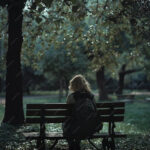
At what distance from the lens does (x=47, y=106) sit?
611 cm

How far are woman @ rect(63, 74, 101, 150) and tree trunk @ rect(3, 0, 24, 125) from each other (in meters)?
3.35

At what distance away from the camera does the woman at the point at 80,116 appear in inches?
236

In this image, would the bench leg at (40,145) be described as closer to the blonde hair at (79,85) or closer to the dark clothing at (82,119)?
the dark clothing at (82,119)

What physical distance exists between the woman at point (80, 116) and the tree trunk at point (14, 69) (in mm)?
3352

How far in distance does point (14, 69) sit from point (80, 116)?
12.9ft

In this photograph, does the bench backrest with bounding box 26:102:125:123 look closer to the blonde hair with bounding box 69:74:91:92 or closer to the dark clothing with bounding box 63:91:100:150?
the dark clothing with bounding box 63:91:100:150

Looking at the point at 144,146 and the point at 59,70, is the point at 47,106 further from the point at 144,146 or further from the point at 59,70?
the point at 59,70

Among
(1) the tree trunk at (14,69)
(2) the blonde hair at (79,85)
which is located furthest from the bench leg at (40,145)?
(1) the tree trunk at (14,69)

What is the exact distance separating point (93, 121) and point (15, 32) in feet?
14.4

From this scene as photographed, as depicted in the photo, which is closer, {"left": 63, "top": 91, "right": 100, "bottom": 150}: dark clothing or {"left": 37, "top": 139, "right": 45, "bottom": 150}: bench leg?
{"left": 63, "top": 91, "right": 100, "bottom": 150}: dark clothing

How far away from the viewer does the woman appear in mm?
5996

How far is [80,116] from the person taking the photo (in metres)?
6.02

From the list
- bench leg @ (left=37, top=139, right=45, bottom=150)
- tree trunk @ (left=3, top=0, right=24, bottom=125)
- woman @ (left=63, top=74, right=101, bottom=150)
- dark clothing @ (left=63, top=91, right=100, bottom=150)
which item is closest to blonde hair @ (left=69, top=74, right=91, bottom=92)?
woman @ (left=63, top=74, right=101, bottom=150)

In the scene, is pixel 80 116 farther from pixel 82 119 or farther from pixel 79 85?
pixel 79 85
